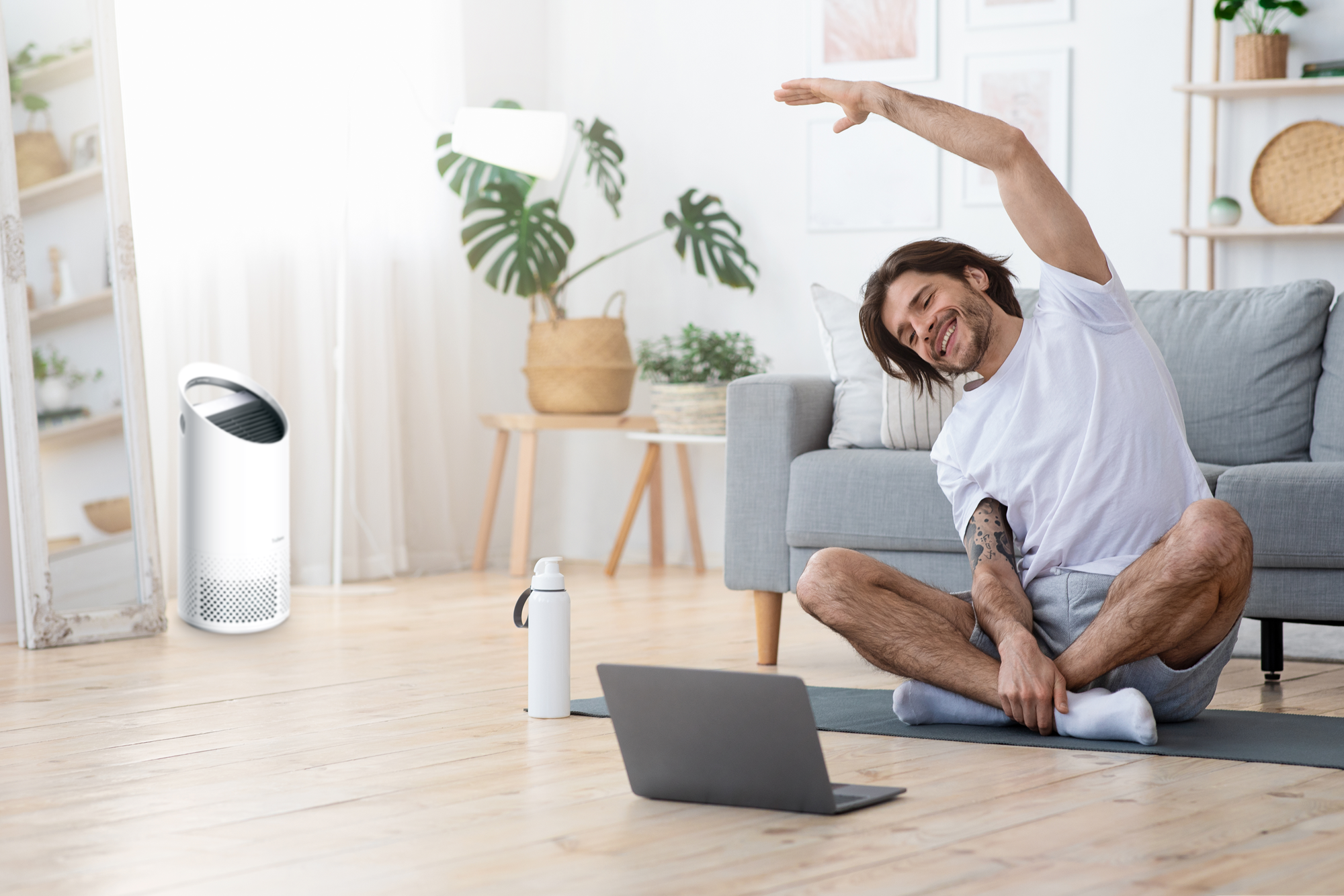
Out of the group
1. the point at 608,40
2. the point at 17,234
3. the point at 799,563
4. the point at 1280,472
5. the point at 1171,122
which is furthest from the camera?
the point at 608,40

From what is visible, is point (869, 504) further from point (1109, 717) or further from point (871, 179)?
point (871, 179)

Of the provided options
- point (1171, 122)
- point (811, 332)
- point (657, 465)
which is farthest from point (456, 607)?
point (1171, 122)

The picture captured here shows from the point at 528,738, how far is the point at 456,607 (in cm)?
182

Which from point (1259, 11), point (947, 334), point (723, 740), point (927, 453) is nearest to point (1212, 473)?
point (927, 453)

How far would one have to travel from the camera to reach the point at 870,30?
4902 millimetres

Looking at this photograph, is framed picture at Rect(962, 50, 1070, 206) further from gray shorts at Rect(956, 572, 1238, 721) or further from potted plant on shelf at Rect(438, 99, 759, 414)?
gray shorts at Rect(956, 572, 1238, 721)

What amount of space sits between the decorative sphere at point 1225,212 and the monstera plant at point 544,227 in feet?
4.43

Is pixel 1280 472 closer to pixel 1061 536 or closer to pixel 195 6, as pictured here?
pixel 1061 536

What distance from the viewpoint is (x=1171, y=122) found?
452cm

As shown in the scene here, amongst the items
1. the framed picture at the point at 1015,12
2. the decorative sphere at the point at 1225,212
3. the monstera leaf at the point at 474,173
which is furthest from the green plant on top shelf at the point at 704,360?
the decorative sphere at the point at 1225,212

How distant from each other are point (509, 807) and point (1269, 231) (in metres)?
3.17

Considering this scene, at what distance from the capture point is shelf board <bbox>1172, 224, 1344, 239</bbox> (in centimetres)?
418

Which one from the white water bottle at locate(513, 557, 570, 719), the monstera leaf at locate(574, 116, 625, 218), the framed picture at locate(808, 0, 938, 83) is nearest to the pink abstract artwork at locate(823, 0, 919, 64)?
the framed picture at locate(808, 0, 938, 83)

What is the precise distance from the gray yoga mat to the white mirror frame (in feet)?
4.44
